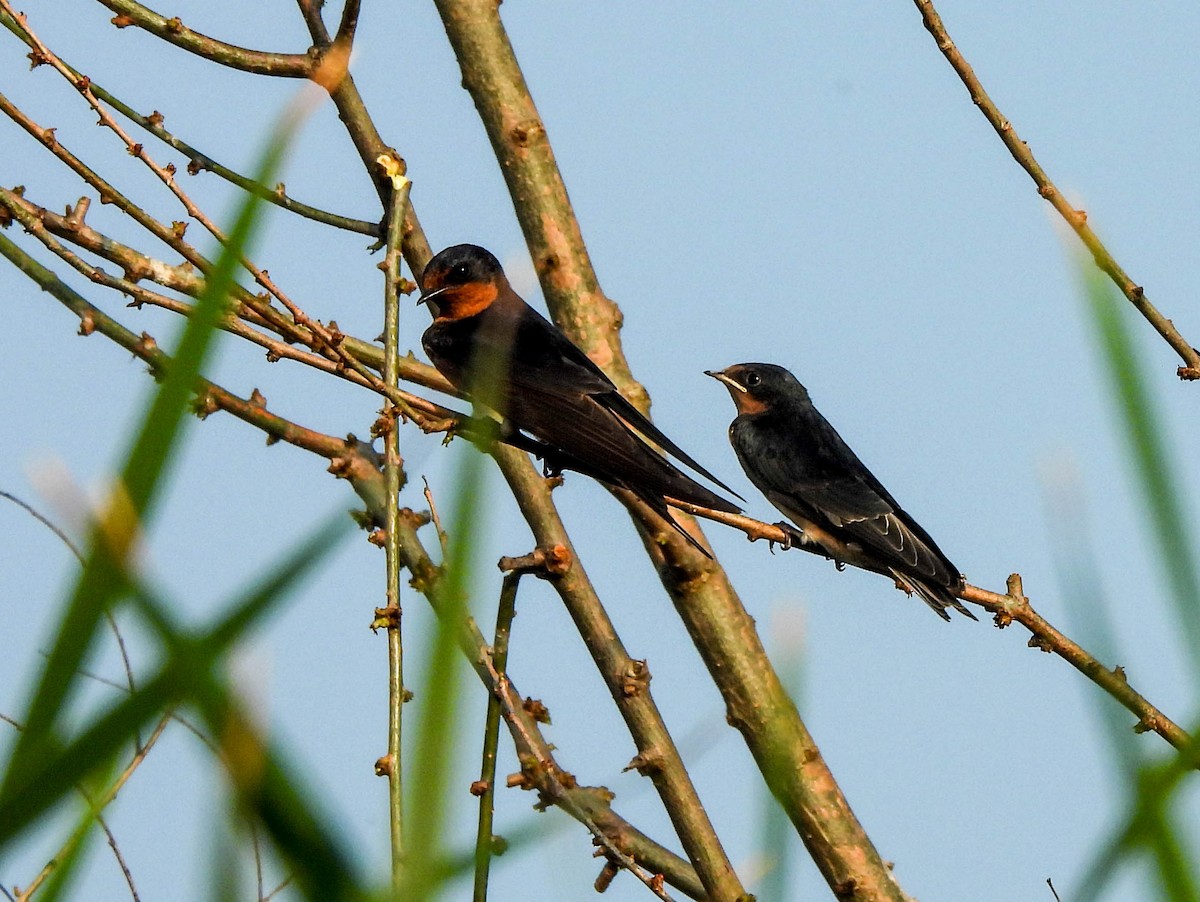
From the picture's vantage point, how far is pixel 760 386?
747 centimetres

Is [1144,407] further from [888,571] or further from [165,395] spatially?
[888,571]

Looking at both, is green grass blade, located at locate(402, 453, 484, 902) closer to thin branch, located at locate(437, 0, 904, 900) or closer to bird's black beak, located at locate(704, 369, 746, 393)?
thin branch, located at locate(437, 0, 904, 900)

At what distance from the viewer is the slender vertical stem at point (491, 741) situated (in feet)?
5.89

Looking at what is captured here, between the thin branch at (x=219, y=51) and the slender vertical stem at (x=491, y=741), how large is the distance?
2016mm

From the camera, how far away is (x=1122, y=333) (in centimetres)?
86

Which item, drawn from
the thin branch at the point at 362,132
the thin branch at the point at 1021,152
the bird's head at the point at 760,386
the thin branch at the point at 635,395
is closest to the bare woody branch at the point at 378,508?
the thin branch at the point at 635,395

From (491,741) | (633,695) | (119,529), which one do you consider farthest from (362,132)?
(119,529)

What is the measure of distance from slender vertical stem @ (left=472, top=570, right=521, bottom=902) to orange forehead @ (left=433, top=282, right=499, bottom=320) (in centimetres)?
320

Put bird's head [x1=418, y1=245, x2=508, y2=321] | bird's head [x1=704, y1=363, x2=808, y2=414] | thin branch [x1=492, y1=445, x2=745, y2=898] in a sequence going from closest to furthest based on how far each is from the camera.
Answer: thin branch [x1=492, y1=445, x2=745, y2=898], bird's head [x1=418, y1=245, x2=508, y2=321], bird's head [x1=704, y1=363, x2=808, y2=414]

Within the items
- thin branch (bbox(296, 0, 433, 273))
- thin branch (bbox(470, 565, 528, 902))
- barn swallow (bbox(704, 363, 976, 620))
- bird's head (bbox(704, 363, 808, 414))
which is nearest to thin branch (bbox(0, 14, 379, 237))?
thin branch (bbox(296, 0, 433, 273))

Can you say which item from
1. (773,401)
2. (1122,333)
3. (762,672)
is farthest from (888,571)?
(1122,333)

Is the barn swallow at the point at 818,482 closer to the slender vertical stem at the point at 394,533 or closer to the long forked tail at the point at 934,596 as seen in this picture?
the long forked tail at the point at 934,596

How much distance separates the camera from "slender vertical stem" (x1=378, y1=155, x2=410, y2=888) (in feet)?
4.97

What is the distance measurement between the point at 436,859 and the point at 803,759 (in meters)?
3.13
